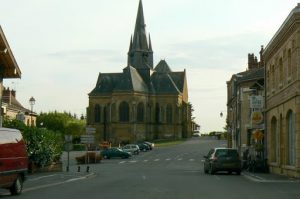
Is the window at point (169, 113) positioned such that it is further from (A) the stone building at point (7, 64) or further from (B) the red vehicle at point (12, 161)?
(B) the red vehicle at point (12, 161)

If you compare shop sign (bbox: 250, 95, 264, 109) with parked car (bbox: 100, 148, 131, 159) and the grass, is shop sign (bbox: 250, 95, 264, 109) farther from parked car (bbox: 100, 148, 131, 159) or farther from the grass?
the grass

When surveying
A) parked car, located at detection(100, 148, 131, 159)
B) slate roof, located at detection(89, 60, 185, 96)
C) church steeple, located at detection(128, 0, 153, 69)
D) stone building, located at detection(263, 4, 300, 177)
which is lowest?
parked car, located at detection(100, 148, 131, 159)

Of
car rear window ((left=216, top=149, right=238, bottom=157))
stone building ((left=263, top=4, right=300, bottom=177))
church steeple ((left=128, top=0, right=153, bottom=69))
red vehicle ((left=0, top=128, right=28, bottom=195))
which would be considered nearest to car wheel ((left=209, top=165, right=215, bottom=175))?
car rear window ((left=216, top=149, right=238, bottom=157))

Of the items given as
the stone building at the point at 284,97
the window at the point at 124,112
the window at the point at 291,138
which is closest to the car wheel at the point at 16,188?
the stone building at the point at 284,97

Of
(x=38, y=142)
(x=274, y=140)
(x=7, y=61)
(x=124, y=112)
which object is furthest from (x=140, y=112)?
(x=7, y=61)

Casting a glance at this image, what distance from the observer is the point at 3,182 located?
61.1ft

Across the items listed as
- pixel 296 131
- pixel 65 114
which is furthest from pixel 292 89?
pixel 65 114

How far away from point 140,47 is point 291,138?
106267 mm

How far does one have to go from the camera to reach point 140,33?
139 metres

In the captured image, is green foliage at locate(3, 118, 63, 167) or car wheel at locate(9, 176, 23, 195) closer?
car wheel at locate(9, 176, 23, 195)

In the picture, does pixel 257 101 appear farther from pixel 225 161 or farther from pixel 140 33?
pixel 140 33

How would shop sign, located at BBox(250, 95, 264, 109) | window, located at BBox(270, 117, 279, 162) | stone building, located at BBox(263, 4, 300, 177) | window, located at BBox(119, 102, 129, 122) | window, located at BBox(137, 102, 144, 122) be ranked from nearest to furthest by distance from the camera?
stone building, located at BBox(263, 4, 300, 177) → window, located at BBox(270, 117, 279, 162) → shop sign, located at BBox(250, 95, 264, 109) → window, located at BBox(119, 102, 129, 122) → window, located at BBox(137, 102, 144, 122)

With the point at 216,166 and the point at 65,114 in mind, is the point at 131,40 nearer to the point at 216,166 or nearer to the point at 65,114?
the point at 65,114

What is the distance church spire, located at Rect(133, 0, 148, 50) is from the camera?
138 meters
